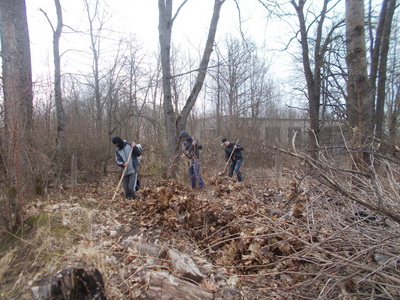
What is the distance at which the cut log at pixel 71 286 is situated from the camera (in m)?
1.79

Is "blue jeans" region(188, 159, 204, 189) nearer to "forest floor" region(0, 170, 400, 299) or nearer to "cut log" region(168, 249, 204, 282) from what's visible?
"forest floor" region(0, 170, 400, 299)

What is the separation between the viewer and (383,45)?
27.2 ft

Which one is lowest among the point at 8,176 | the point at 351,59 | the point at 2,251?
the point at 2,251

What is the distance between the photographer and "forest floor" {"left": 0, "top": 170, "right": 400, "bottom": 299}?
1.95m

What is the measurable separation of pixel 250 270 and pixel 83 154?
9351 mm

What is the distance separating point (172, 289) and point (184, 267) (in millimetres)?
344

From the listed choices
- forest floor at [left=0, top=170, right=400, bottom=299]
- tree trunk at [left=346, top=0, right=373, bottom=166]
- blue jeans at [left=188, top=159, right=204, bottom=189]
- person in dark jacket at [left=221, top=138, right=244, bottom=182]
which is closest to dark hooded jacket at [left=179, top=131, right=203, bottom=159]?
blue jeans at [left=188, top=159, right=204, bottom=189]

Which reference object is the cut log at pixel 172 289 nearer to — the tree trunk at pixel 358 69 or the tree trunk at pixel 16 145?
the tree trunk at pixel 16 145

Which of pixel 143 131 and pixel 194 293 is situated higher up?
pixel 143 131

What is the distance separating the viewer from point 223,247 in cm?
318

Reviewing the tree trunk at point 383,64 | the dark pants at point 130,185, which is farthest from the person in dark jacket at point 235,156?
the tree trunk at point 383,64

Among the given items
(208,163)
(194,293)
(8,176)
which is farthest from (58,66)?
(194,293)

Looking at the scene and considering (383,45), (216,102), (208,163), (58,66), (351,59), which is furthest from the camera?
(216,102)

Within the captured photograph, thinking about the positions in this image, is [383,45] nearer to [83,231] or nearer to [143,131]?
[83,231]
